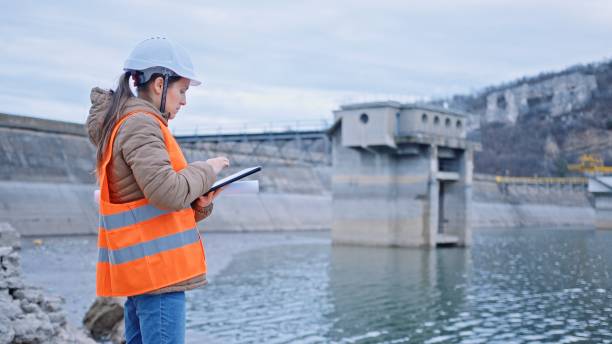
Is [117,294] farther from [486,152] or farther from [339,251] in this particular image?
[486,152]

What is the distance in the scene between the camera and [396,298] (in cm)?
1747

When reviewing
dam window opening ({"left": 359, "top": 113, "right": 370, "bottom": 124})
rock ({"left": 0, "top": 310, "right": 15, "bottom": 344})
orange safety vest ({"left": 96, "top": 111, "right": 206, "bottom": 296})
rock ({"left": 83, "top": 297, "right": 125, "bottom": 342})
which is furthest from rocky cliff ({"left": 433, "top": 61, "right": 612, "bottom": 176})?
orange safety vest ({"left": 96, "top": 111, "right": 206, "bottom": 296})

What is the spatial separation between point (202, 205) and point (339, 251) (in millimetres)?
30437

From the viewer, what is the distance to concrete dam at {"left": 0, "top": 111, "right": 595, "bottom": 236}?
37094 mm

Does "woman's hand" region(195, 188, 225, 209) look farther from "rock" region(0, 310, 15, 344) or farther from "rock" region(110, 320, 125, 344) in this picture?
"rock" region(110, 320, 125, 344)

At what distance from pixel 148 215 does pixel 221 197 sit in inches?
1688

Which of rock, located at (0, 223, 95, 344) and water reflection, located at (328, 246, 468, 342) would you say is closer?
rock, located at (0, 223, 95, 344)

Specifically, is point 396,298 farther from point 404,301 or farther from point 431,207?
point 431,207

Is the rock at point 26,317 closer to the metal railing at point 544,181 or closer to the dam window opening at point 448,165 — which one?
the dam window opening at point 448,165

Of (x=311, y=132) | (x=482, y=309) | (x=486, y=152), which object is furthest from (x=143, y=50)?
(x=486, y=152)

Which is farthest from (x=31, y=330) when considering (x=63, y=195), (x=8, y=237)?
(x=63, y=195)

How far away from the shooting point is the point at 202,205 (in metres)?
3.70

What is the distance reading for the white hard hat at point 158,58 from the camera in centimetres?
372

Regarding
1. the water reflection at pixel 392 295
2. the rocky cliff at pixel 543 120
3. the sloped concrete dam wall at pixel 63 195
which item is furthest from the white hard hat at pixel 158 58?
the rocky cliff at pixel 543 120
